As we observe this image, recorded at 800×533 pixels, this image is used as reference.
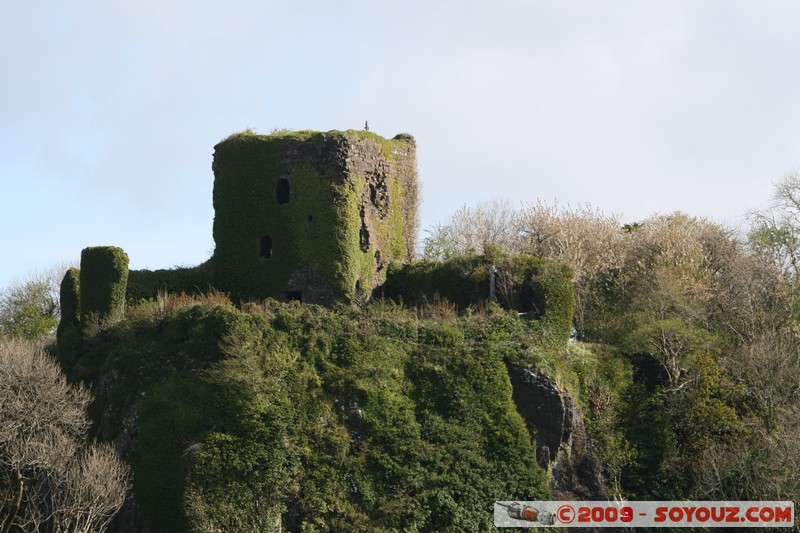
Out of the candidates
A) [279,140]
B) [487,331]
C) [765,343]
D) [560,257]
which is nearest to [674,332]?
[765,343]

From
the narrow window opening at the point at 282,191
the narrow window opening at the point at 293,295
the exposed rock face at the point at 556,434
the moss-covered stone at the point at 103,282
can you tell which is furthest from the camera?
the narrow window opening at the point at 282,191

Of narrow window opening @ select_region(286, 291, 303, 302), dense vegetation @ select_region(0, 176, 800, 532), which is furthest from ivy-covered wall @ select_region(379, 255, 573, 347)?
narrow window opening @ select_region(286, 291, 303, 302)

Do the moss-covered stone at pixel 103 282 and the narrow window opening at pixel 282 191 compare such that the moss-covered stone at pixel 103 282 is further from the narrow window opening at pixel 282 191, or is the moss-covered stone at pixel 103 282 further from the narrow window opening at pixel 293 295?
the narrow window opening at pixel 282 191

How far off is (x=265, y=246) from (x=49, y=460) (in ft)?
40.3

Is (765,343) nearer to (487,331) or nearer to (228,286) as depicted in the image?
(487,331)

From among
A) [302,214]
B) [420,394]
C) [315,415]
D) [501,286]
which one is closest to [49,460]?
[315,415]

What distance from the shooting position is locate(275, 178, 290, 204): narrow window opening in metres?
42.4

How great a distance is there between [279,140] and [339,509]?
14.9 metres

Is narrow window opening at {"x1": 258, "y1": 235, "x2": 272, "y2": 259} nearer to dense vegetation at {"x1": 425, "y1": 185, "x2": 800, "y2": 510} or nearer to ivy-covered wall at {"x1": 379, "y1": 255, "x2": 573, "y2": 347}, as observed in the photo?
ivy-covered wall at {"x1": 379, "y1": 255, "x2": 573, "y2": 347}

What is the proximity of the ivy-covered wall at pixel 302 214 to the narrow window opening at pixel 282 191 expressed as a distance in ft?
0.11

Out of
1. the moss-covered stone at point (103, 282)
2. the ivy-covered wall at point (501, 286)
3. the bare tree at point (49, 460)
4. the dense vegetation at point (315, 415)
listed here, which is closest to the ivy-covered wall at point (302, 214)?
the ivy-covered wall at point (501, 286)

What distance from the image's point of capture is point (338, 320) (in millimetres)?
35875

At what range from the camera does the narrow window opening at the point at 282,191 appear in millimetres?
42438

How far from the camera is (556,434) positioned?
117ft
